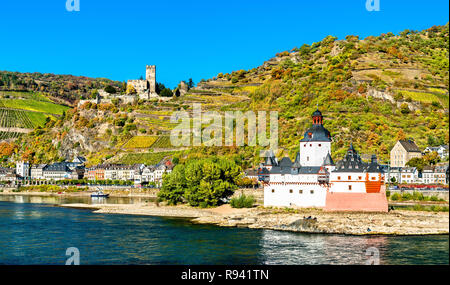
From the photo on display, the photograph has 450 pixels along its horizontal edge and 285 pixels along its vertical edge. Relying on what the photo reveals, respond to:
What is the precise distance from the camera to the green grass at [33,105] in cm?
16450

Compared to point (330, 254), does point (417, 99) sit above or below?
above

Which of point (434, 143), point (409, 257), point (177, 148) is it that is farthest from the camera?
point (177, 148)

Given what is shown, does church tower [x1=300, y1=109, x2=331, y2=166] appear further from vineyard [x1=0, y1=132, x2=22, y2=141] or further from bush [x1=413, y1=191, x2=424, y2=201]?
vineyard [x1=0, y1=132, x2=22, y2=141]

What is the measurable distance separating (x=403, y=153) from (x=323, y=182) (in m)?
29.1

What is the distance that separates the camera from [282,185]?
46.8 meters

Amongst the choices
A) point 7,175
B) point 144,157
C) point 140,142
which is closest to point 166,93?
point 140,142

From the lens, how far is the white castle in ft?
137

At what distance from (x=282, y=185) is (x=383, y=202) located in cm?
932

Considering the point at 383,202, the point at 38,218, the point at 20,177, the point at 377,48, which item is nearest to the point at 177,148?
the point at 20,177

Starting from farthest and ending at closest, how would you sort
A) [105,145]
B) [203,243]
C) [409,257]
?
[105,145] < [203,243] < [409,257]

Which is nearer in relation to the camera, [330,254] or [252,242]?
[330,254]

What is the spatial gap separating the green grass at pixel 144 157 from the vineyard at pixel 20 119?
53.6 meters

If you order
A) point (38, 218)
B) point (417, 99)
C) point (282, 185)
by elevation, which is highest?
point (417, 99)
